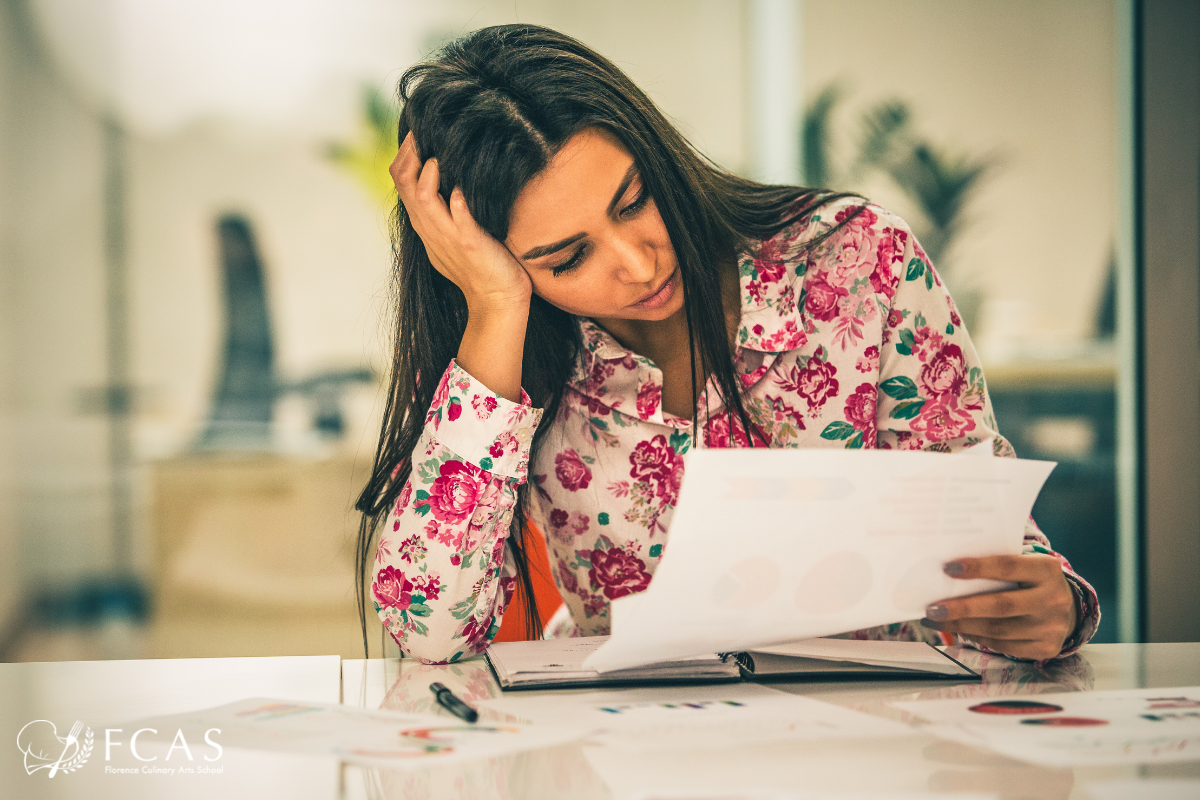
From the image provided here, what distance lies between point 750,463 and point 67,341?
10.0 feet

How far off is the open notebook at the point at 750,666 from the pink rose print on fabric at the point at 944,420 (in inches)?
10.7

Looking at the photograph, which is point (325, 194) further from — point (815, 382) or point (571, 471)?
A: point (815, 382)

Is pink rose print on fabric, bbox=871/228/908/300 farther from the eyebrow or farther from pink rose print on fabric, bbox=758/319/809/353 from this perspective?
the eyebrow

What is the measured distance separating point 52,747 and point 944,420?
0.87 meters

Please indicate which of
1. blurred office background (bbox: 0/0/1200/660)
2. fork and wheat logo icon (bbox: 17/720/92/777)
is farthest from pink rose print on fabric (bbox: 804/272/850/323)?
blurred office background (bbox: 0/0/1200/660)

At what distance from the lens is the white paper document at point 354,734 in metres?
0.55

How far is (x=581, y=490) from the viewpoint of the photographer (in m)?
1.11

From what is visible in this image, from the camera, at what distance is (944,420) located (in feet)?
3.36

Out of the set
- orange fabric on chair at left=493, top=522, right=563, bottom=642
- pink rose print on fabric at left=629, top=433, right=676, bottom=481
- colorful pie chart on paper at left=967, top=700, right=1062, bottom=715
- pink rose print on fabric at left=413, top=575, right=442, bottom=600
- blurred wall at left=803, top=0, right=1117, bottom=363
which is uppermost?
blurred wall at left=803, top=0, right=1117, bottom=363

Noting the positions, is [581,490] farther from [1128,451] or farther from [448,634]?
[1128,451]

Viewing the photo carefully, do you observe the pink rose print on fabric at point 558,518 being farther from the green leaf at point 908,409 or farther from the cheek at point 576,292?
the green leaf at point 908,409

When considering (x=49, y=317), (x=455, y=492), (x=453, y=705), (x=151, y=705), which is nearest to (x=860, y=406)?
(x=455, y=492)

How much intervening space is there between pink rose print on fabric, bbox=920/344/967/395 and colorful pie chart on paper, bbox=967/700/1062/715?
1.48ft

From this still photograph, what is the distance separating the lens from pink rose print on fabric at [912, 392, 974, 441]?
1.01m
